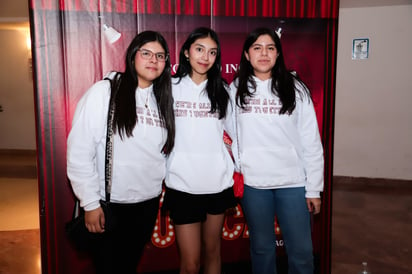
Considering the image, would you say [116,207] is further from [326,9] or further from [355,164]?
[355,164]

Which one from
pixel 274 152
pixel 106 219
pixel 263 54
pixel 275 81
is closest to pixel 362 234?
pixel 274 152

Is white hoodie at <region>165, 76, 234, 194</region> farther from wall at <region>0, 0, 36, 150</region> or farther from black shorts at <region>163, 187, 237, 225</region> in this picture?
wall at <region>0, 0, 36, 150</region>

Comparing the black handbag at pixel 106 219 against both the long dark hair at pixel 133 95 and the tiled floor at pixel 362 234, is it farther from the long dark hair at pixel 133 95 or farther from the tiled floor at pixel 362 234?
the tiled floor at pixel 362 234

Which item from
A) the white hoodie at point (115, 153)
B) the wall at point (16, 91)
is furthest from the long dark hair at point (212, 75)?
the wall at point (16, 91)

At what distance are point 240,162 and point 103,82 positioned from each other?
782 mm

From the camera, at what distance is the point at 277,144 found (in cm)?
190

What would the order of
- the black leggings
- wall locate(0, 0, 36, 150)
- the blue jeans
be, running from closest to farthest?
the black leggings < the blue jeans < wall locate(0, 0, 36, 150)

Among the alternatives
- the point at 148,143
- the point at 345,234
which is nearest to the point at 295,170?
the point at 148,143

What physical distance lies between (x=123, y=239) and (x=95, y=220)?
6.8 inches

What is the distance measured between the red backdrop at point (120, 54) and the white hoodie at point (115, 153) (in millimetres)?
448

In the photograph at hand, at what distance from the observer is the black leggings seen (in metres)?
1.71

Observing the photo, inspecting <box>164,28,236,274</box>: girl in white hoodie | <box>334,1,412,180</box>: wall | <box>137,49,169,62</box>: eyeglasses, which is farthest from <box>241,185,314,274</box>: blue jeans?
<box>334,1,412,180</box>: wall

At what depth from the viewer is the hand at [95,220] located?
165 centimetres

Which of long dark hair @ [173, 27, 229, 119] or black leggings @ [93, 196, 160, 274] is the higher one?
long dark hair @ [173, 27, 229, 119]
